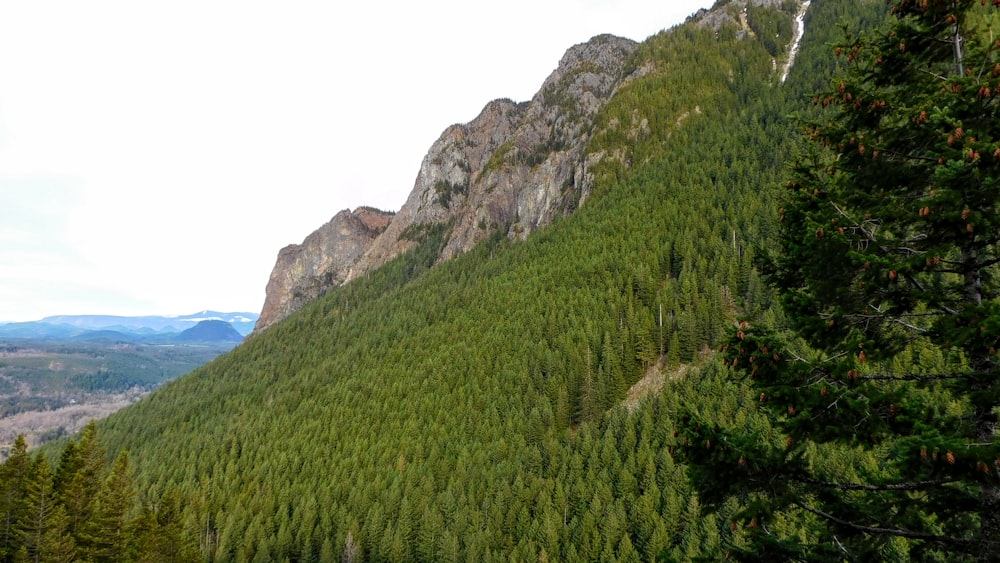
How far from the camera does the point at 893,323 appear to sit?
8164mm

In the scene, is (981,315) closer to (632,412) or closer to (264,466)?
(632,412)

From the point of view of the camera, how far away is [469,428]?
8875 centimetres

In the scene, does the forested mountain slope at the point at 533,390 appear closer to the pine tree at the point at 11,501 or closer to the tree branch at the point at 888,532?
the tree branch at the point at 888,532

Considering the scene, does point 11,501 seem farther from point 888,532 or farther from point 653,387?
point 653,387

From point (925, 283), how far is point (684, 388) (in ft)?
214

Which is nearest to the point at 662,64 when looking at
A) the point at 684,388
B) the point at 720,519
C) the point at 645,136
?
the point at 645,136

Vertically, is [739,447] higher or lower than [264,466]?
higher

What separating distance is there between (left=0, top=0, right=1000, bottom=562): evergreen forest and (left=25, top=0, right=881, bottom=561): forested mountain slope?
0.67 m

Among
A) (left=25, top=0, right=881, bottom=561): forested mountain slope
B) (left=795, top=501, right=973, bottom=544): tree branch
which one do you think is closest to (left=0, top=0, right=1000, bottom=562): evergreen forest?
(left=795, top=501, right=973, bottom=544): tree branch

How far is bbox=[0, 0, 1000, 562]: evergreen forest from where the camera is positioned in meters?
7.44

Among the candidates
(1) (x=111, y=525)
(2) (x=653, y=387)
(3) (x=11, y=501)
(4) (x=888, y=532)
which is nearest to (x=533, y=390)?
(2) (x=653, y=387)

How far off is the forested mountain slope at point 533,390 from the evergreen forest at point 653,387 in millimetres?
668

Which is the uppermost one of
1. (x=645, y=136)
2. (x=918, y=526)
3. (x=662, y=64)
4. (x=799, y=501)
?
(x=662, y=64)

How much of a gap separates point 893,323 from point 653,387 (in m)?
74.4
